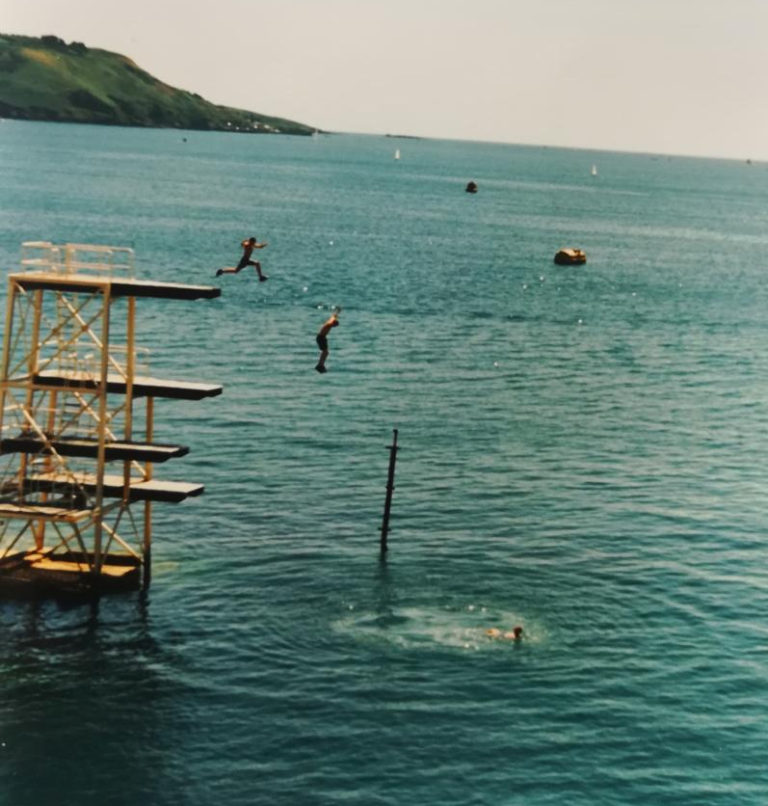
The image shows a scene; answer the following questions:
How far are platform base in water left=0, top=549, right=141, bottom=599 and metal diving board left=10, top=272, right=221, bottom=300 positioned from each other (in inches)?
446

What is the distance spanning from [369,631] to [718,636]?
45.8 feet

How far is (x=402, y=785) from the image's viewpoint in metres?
37.9

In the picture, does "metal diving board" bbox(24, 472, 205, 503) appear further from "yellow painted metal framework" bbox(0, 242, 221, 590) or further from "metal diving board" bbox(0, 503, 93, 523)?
"metal diving board" bbox(0, 503, 93, 523)

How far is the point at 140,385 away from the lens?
53188 millimetres

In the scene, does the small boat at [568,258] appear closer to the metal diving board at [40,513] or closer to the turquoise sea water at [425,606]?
the turquoise sea water at [425,606]

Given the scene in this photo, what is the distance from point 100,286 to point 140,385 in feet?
15.0

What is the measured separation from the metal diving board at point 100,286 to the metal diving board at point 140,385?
380 cm

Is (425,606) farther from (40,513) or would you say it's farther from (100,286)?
(100,286)

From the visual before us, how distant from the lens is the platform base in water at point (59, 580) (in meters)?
52.0

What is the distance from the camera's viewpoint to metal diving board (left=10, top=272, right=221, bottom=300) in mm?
51219

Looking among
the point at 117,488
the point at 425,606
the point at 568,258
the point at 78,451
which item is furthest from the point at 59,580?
the point at 568,258

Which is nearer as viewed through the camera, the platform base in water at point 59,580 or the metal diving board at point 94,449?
the metal diving board at point 94,449

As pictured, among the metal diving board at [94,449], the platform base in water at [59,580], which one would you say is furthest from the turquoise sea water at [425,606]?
the metal diving board at [94,449]

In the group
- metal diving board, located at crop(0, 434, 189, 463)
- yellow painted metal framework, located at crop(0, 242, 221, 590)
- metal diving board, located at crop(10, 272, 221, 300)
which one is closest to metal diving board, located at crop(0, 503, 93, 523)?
yellow painted metal framework, located at crop(0, 242, 221, 590)
